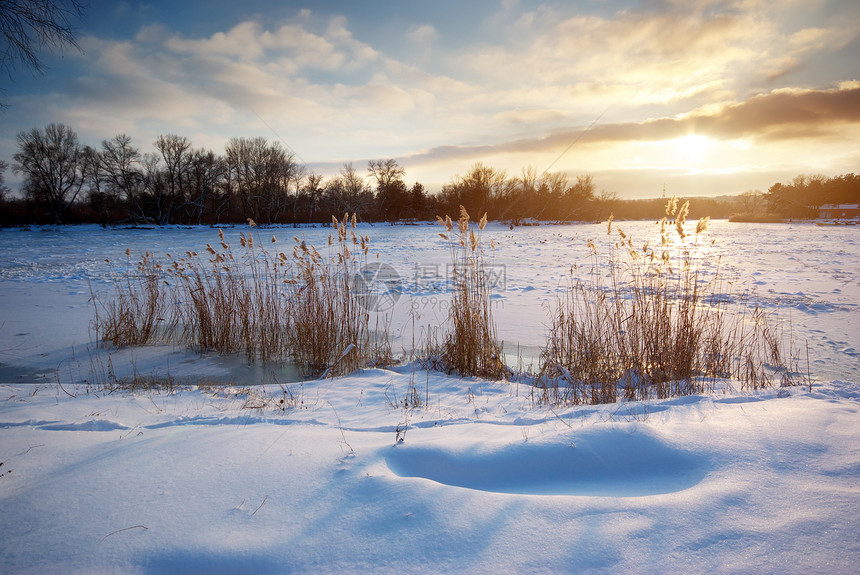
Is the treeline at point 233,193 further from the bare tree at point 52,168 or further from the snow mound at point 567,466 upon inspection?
the snow mound at point 567,466

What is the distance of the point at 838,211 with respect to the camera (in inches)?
1861

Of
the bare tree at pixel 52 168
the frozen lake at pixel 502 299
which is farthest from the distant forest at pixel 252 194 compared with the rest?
the frozen lake at pixel 502 299

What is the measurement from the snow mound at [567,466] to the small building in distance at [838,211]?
2394 inches

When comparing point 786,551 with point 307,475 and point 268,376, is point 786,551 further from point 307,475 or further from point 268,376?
point 268,376

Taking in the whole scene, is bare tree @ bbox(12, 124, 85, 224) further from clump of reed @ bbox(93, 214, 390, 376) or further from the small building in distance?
the small building in distance

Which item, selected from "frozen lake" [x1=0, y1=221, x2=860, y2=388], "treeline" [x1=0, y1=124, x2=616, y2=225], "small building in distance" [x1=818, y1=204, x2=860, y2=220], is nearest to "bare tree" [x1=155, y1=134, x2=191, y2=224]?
"treeline" [x1=0, y1=124, x2=616, y2=225]

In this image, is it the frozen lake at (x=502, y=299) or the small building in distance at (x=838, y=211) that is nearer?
the frozen lake at (x=502, y=299)

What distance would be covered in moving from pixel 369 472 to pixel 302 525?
0.42 meters

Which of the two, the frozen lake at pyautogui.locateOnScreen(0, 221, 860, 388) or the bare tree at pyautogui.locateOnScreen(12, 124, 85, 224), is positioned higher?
the bare tree at pyautogui.locateOnScreen(12, 124, 85, 224)

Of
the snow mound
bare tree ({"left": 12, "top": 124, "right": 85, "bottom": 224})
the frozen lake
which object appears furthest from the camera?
bare tree ({"left": 12, "top": 124, "right": 85, "bottom": 224})

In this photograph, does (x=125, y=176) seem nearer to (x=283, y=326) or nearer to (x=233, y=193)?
(x=233, y=193)

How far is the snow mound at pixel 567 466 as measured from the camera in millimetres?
1825

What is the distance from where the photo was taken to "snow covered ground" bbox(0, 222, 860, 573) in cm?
134

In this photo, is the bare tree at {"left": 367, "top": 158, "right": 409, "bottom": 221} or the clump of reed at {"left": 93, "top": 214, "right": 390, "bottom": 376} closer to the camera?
the clump of reed at {"left": 93, "top": 214, "right": 390, "bottom": 376}
